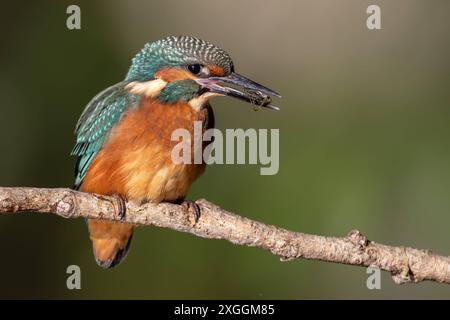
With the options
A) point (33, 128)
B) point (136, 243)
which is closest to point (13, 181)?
point (33, 128)

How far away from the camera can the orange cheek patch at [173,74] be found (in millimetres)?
3673

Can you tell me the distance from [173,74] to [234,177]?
1.53 metres

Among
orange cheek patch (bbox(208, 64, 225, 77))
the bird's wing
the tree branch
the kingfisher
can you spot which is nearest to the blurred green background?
the bird's wing

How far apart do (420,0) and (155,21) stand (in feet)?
6.50

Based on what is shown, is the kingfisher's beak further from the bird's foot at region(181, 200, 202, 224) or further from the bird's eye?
the bird's foot at region(181, 200, 202, 224)

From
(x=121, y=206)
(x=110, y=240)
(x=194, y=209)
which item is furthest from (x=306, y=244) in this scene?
(x=110, y=240)

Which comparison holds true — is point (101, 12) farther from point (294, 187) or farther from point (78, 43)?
point (294, 187)

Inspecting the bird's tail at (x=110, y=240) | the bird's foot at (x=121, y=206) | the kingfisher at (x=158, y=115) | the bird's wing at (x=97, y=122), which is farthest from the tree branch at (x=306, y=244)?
the bird's tail at (x=110, y=240)

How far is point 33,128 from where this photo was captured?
16.3 ft

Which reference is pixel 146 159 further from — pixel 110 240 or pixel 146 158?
pixel 110 240

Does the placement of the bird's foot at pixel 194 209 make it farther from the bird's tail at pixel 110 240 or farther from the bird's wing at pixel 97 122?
the bird's tail at pixel 110 240
